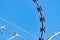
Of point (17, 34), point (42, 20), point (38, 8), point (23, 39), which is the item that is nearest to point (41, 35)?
point (42, 20)

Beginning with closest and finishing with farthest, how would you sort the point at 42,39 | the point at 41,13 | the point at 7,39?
the point at 42,39 → the point at 41,13 → the point at 7,39

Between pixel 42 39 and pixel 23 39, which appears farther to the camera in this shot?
pixel 23 39

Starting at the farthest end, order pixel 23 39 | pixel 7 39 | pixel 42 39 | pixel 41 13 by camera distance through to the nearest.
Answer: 1. pixel 23 39
2. pixel 7 39
3. pixel 41 13
4. pixel 42 39

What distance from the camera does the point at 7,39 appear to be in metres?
4.70

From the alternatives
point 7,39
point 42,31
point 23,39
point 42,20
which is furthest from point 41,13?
point 23,39

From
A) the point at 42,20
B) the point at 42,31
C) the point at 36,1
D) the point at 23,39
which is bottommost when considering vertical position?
the point at 42,31

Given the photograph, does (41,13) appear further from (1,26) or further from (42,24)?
(1,26)

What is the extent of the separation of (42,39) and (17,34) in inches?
116

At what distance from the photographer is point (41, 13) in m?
3.01

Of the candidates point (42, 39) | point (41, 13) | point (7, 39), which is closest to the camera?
point (42, 39)

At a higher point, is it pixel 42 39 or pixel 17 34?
pixel 17 34

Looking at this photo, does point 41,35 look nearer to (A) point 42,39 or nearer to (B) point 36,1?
(A) point 42,39

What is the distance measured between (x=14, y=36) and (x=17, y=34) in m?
0.22

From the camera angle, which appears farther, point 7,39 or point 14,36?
point 14,36
